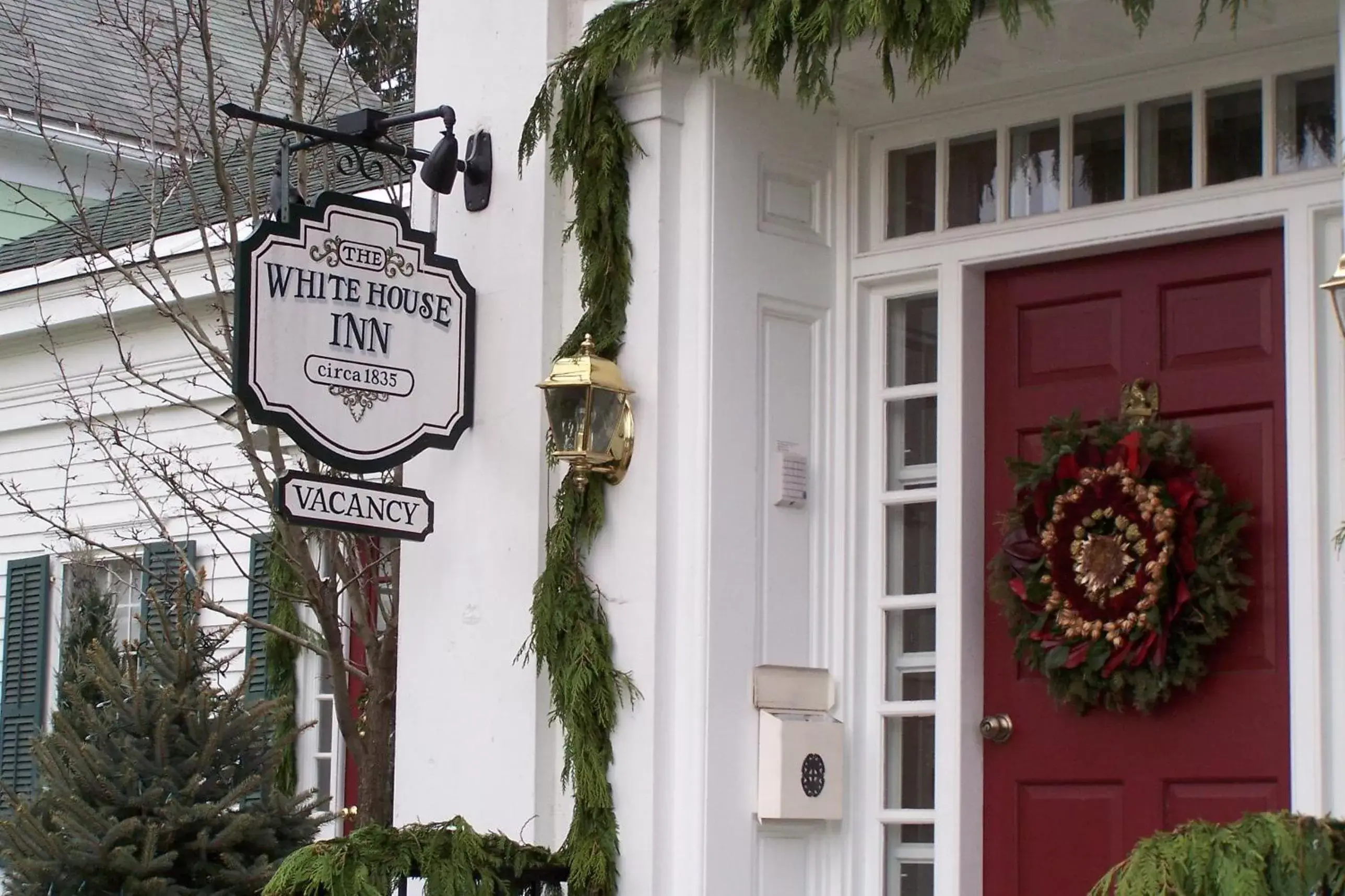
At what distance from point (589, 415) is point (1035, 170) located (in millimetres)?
1462

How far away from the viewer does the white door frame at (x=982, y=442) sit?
5008 mm

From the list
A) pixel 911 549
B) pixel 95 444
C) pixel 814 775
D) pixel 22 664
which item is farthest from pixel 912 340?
pixel 22 664

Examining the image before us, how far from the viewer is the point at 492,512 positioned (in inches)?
235

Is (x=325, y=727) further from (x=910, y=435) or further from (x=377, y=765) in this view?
(x=910, y=435)

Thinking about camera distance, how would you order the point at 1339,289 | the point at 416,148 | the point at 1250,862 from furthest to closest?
the point at 416,148 < the point at 1339,289 < the point at 1250,862

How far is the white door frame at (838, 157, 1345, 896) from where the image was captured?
5008mm

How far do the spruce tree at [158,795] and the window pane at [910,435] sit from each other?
2990 mm

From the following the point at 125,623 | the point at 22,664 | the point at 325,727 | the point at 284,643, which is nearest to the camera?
the point at 284,643

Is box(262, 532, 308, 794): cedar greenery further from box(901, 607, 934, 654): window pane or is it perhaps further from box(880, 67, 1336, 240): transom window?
box(880, 67, 1336, 240): transom window

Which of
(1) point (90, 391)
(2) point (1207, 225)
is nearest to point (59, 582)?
(1) point (90, 391)

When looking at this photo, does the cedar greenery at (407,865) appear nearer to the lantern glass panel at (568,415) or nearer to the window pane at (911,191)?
the lantern glass panel at (568,415)

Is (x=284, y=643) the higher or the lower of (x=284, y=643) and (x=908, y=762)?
the higher

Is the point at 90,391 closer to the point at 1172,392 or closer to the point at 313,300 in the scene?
the point at 313,300

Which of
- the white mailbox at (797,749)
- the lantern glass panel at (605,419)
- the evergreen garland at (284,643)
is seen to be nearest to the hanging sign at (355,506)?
the lantern glass panel at (605,419)
